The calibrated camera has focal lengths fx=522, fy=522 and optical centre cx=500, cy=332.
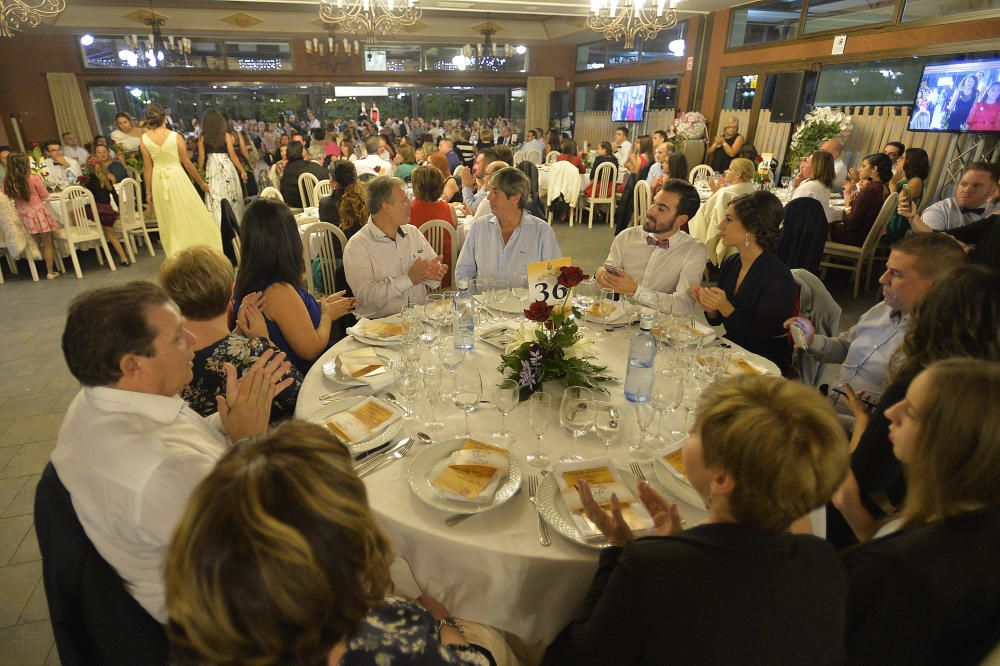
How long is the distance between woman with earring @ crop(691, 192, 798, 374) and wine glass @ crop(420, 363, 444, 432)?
4.78ft

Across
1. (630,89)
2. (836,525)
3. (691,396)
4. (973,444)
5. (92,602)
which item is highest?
(630,89)

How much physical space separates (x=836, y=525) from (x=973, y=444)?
2.52 ft

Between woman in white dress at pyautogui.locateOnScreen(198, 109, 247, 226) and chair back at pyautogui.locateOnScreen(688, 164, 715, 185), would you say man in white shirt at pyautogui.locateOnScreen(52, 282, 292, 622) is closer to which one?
woman in white dress at pyautogui.locateOnScreen(198, 109, 247, 226)

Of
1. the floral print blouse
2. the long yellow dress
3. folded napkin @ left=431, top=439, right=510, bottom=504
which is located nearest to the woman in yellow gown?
the long yellow dress

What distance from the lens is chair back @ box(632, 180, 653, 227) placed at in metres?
6.12

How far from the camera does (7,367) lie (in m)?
4.02

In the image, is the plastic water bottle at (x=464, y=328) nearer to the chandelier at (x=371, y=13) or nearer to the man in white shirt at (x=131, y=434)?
the man in white shirt at (x=131, y=434)

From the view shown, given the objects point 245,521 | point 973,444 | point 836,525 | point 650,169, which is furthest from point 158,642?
point 650,169

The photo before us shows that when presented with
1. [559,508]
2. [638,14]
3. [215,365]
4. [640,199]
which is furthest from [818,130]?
[215,365]

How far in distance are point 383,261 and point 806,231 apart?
369cm

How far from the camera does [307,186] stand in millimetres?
6562

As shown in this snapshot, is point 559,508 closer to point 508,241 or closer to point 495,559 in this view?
point 495,559

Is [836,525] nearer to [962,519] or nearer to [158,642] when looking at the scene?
[962,519]

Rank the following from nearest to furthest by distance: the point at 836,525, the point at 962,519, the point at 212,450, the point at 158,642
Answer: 1. the point at 962,519
2. the point at 158,642
3. the point at 212,450
4. the point at 836,525
